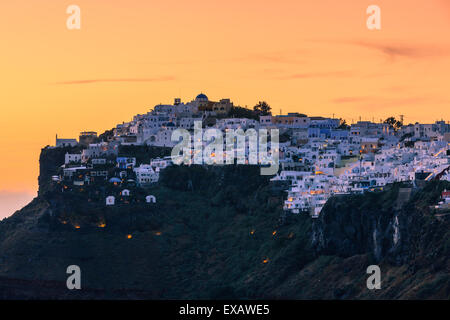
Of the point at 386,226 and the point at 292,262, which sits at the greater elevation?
the point at 386,226

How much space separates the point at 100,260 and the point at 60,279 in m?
5.81

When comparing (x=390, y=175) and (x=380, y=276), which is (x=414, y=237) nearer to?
(x=380, y=276)

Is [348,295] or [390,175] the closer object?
[348,295]

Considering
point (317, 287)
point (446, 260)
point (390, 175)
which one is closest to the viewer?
point (446, 260)

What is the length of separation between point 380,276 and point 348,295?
352cm

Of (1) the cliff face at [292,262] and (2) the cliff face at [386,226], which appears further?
(2) the cliff face at [386,226]

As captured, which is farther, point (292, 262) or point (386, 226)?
point (292, 262)

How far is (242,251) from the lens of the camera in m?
196

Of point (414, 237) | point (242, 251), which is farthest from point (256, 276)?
point (414, 237)

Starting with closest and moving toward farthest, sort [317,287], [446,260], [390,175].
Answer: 1. [446,260]
2. [317,287]
3. [390,175]

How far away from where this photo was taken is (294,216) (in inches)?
7613

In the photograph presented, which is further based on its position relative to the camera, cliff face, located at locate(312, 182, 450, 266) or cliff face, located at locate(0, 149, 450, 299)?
cliff face, located at locate(312, 182, 450, 266)
